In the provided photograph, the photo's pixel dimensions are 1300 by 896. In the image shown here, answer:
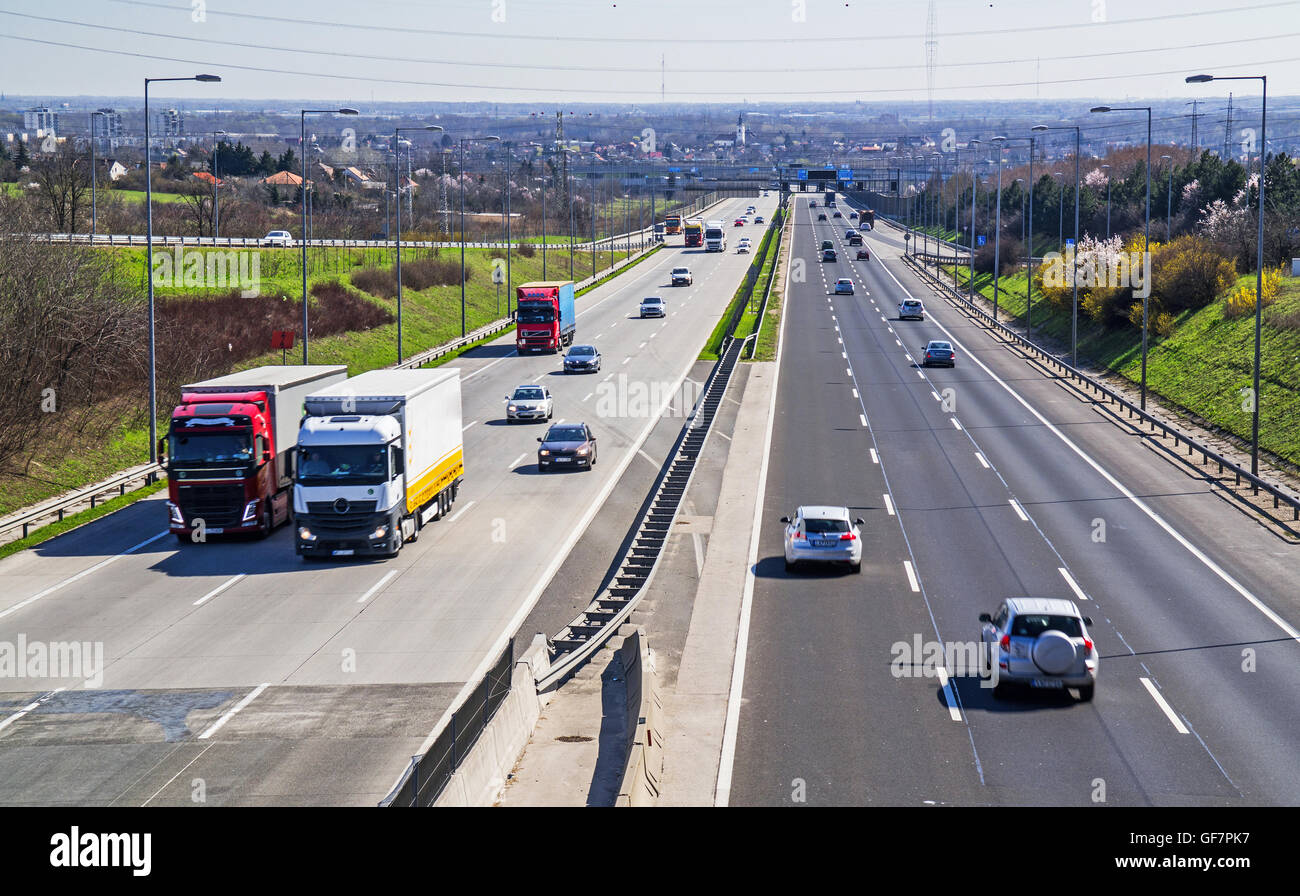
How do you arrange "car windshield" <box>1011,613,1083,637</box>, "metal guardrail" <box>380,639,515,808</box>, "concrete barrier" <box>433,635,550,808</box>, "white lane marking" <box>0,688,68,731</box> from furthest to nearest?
"car windshield" <box>1011,613,1083,637</box>, "white lane marking" <box>0,688,68,731</box>, "concrete barrier" <box>433,635,550,808</box>, "metal guardrail" <box>380,639,515,808</box>

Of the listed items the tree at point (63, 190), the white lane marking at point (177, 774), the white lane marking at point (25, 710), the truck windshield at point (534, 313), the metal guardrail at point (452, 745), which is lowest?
the white lane marking at point (25, 710)

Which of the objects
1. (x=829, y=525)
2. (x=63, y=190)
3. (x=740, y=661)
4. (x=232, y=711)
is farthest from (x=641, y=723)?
(x=63, y=190)

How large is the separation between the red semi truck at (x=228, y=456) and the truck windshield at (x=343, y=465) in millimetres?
2434

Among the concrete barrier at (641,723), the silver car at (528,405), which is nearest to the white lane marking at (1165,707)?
the concrete barrier at (641,723)

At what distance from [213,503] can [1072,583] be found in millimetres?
19288

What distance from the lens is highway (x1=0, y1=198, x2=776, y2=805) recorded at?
18109mm

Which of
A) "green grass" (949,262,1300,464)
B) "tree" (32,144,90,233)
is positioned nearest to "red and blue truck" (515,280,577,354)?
"green grass" (949,262,1300,464)

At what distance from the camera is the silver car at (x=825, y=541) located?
28859mm

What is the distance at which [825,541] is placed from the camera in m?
28.9

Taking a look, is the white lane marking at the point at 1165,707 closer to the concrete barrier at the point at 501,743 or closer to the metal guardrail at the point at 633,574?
the metal guardrail at the point at 633,574

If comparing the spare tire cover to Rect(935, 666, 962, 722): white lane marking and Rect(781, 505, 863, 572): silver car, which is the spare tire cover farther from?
Rect(781, 505, 863, 572): silver car

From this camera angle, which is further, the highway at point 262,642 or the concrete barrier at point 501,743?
the highway at point 262,642

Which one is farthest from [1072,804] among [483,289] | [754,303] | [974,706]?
Result: [483,289]

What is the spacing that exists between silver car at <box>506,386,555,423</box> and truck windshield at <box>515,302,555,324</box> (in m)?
18.7
